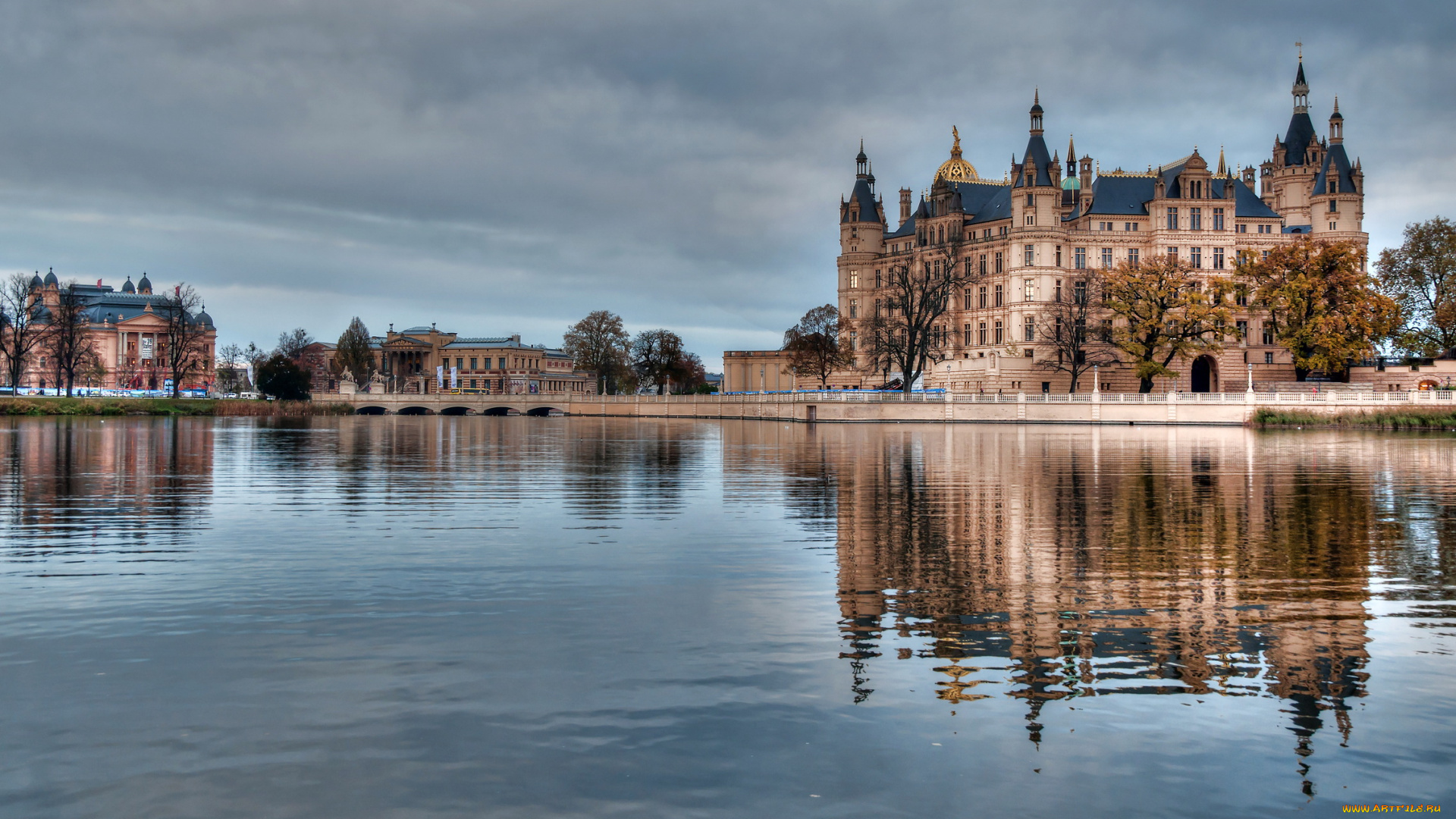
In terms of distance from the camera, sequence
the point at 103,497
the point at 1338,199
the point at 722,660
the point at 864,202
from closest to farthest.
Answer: the point at 722,660, the point at 103,497, the point at 1338,199, the point at 864,202

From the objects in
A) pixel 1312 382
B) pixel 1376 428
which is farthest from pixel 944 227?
pixel 1376 428

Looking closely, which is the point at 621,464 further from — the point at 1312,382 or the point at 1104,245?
the point at 1104,245

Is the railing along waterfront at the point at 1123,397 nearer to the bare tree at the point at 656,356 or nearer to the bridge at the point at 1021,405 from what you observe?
the bridge at the point at 1021,405

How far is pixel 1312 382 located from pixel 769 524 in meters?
77.0

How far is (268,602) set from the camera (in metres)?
10.3

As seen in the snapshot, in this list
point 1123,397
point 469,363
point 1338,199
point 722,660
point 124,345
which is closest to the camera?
point 722,660

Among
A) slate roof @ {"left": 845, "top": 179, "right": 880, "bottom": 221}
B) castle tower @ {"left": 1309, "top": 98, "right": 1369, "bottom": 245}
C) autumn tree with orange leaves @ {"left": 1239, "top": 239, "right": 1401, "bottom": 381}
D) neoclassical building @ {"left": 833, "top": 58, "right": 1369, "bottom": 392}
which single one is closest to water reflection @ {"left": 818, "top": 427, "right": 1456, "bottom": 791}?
autumn tree with orange leaves @ {"left": 1239, "top": 239, "right": 1401, "bottom": 381}

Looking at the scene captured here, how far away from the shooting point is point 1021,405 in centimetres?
7838

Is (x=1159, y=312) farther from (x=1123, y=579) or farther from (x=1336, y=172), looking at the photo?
(x=1123, y=579)

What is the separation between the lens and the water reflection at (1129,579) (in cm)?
783

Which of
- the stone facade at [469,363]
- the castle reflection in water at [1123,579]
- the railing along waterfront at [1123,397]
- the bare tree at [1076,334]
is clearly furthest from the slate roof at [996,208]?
the castle reflection in water at [1123,579]

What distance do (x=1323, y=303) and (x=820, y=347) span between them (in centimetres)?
A: 4383

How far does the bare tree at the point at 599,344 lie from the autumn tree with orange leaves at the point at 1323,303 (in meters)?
63.9

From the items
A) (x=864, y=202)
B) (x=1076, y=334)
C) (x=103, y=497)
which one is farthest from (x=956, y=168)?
(x=103, y=497)
